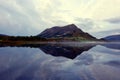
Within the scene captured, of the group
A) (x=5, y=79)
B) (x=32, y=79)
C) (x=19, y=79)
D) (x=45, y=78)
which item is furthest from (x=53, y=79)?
(x=5, y=79)

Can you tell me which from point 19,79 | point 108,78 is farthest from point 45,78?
point 108,78

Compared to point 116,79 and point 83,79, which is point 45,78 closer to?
point 83,79

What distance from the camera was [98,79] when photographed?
28406mm

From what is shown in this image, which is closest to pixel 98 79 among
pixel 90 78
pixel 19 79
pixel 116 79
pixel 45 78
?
pixel 90 78

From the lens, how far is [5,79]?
28328 mm

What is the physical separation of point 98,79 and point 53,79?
6.72 metres

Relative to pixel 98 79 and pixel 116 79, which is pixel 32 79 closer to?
pixel 98 79

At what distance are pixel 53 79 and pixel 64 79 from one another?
1.66 metres

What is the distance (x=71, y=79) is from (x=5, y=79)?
9.82 metres

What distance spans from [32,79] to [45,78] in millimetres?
1951

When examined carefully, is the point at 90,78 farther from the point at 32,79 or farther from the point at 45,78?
the point at 32,79

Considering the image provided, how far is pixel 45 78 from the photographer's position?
94.6ft

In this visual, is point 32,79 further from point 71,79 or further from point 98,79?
point 98,79

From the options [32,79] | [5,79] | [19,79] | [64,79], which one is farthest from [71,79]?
[5,79]
